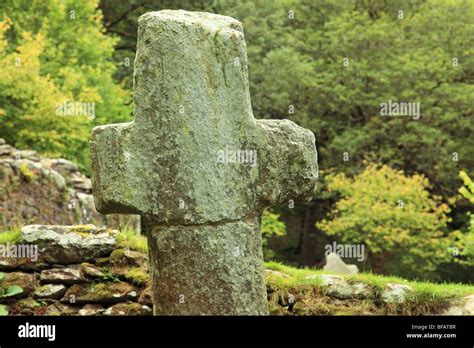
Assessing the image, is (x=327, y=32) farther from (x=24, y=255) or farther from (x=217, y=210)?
(x=217, y=210)

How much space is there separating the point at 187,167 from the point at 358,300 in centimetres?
309

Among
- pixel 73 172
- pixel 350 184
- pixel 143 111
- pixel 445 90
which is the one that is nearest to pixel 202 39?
pixel 143 111

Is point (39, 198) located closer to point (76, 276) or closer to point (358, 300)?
point (76, 276)

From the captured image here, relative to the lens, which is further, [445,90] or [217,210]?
[445,90]

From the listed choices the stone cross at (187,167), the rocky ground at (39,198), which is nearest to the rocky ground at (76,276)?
the stone cross at (187,167)

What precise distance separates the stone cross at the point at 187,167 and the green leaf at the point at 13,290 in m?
2.70

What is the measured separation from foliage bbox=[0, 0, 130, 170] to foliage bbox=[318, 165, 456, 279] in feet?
25.0

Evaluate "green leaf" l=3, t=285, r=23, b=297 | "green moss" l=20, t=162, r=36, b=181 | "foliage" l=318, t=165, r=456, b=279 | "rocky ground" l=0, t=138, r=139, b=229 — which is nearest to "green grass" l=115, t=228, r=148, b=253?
"green leaf" l=3, t=285, r=23, b=297

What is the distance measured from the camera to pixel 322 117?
1192 inches

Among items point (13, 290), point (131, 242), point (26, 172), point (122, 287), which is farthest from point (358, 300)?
point (26, 172)

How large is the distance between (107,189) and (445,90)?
77.2ft

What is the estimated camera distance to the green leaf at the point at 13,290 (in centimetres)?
825

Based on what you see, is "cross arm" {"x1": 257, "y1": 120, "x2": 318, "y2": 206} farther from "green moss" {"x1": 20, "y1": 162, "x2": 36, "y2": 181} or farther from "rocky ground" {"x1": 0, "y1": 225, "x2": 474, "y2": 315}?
"green moss" {"x1": 20, "y1": 162, "x2": 36, "y2": 181}

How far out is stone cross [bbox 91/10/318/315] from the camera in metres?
5.83
